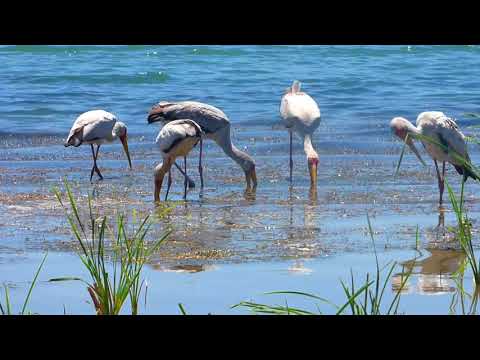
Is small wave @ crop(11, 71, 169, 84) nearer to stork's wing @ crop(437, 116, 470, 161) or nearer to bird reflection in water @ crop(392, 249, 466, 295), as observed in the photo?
stork's wing @ crop(437, 116, 470, 161)

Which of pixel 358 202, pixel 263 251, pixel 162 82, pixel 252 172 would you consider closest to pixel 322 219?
pixel 358 202

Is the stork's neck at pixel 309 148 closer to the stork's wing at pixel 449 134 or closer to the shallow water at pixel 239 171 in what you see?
the shallow water at pixel 239 171

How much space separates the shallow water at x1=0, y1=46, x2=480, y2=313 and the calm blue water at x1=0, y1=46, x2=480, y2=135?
0.05 m

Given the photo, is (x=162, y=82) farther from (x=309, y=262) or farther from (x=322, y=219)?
(x=309, y=262)

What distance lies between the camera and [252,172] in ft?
34.9

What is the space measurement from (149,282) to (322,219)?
281 cm

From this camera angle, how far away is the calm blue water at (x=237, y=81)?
16453 millimetres

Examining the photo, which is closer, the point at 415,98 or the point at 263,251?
the point at 263,251

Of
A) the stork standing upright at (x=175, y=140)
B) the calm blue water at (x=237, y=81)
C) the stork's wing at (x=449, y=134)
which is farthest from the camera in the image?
the calm blue water at (x=237, y=81)

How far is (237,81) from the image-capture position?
20156mm

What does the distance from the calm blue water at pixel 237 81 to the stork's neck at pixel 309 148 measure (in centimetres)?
327

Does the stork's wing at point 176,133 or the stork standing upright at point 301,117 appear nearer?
the stork's wing at point 176,133

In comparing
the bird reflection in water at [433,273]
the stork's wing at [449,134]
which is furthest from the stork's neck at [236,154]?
the bird reflection in water at [433,273]
